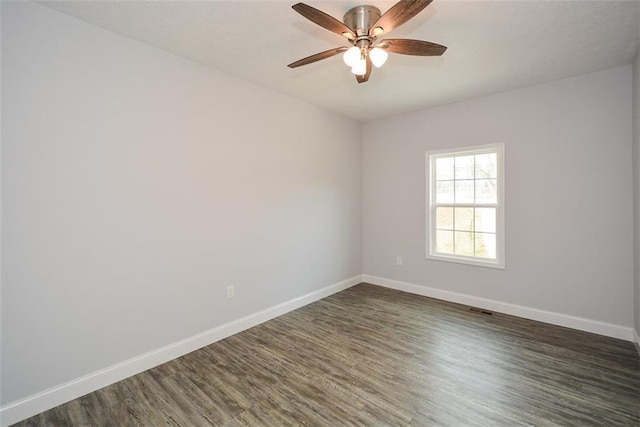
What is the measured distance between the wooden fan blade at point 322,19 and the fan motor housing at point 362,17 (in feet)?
0.30

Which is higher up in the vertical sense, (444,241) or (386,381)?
(444,241)

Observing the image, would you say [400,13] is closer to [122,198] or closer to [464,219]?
[122,198]

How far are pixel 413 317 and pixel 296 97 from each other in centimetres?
304

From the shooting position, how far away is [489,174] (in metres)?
3.69

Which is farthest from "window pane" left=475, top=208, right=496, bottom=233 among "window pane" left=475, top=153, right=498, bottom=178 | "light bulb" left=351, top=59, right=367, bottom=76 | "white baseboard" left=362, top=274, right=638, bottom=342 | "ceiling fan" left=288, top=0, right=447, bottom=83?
"light bulb" left=351, top=59, right=367, bottom=76

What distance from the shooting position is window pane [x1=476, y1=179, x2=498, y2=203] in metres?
3.63

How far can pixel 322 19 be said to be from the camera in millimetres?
1688

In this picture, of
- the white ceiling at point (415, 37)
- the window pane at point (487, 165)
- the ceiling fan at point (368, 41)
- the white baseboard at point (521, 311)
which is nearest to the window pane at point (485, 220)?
the window pane at point (487, 165)

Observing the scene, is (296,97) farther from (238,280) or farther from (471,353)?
(471,353)

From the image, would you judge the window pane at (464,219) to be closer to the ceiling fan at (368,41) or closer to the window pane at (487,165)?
the window pane at (487,165)

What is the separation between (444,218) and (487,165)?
88cm

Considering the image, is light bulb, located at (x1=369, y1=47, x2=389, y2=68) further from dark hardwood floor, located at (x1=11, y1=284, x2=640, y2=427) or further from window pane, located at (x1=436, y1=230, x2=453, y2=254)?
window pane, located at (x1=436, y1=230, x2=453, y2=254)

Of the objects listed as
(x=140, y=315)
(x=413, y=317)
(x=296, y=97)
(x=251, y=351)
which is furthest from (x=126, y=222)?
(x=413, y=317)

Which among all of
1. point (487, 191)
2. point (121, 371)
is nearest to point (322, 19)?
point (121, 371)
